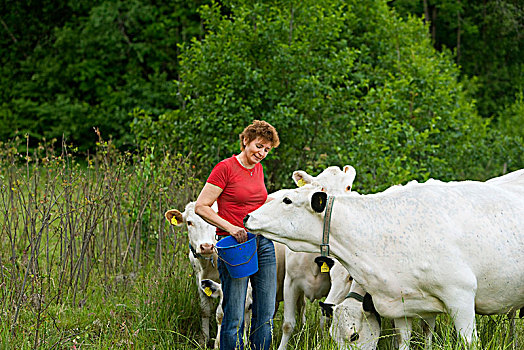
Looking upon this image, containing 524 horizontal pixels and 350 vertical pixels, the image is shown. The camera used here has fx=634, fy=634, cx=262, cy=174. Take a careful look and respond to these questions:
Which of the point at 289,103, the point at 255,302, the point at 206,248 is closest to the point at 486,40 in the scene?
the point at 289,103

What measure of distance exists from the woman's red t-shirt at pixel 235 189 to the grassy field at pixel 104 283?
1.06 m

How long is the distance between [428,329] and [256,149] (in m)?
2.10

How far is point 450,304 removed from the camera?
15.0 feet

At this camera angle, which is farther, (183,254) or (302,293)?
(183,254)

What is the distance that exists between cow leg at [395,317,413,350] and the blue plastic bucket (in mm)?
1204

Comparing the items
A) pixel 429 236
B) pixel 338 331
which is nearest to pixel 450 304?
pixel 429 236

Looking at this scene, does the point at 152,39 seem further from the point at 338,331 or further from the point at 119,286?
the point at 338,331

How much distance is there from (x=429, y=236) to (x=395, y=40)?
34.9 ft

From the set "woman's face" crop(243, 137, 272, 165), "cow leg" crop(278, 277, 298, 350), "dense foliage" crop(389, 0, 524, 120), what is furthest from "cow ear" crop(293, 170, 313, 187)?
"dense foliage" crop(389, 0, 524, 120)

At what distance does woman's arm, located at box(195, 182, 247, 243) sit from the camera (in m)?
4.77

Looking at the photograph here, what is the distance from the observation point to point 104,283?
21.9 ft

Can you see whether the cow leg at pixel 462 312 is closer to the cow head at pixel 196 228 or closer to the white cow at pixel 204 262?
the white cow at pixel 204 262

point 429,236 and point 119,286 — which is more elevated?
point 429,236

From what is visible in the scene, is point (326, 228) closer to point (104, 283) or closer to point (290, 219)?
point (290, 219)
